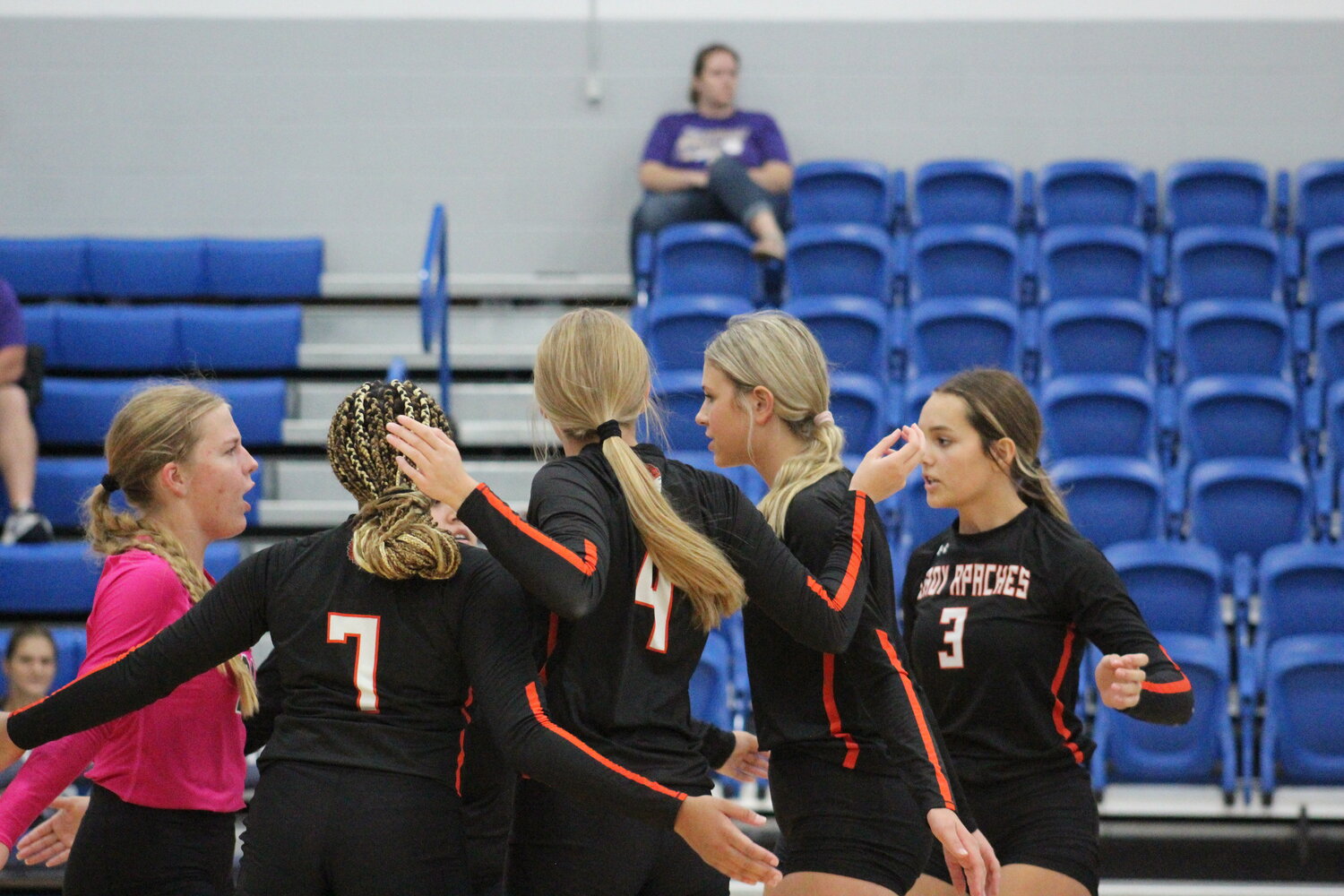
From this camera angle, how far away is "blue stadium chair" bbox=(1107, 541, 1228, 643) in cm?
541

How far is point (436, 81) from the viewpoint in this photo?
28.1ft

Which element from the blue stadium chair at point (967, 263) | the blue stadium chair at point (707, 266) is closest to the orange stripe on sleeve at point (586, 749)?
the blue stadium chair at point (707, 266)

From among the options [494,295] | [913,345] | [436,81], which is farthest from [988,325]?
[436,81]

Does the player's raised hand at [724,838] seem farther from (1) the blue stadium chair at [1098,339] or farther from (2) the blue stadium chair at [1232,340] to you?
(2) the blue stadium chair at [1232,340]

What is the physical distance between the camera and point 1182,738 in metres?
5.09

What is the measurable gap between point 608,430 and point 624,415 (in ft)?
→ 0.19

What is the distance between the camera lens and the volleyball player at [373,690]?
A: 2096 mm

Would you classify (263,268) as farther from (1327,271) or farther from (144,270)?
(1327,271)

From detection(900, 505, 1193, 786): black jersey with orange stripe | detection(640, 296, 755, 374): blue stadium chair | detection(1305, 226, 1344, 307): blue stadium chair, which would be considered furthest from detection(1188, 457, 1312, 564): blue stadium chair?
detection(900, 505, 1193, 786): black jersey with orange stripe

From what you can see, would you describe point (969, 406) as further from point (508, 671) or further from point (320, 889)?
point (320, 889)

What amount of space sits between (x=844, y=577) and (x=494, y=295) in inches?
230

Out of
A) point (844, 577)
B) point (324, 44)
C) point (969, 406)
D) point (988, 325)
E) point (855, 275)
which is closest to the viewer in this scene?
point (844, 577)

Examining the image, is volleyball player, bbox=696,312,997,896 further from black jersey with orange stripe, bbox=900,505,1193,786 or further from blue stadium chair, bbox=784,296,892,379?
blue stadium chair, bbox=784,296,892,379

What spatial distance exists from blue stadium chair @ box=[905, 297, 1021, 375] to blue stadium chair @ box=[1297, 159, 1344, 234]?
2.12 meters
